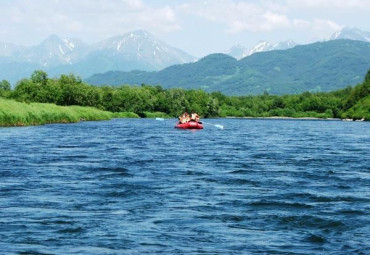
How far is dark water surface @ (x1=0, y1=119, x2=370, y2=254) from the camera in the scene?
17.8 meters

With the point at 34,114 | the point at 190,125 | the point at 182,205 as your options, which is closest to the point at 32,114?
the point at 34,114

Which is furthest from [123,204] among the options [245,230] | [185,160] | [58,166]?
[185,160]

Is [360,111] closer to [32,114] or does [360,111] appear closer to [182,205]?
[32,114]

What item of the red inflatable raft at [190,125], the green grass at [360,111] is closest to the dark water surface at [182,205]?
the red inflatable raft at [190,125]

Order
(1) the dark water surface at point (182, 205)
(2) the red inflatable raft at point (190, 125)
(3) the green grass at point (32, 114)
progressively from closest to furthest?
(1) the dark water surface at point (182, 205) → (3) the green grass at point (32, 114) → (2) the red inflatable raft at point (190, 125)

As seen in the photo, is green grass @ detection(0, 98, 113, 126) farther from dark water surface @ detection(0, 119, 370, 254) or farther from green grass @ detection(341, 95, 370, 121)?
green grass @ detection(341, 95, 370, 121)

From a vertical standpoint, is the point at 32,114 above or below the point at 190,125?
above

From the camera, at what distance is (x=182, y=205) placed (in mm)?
23625

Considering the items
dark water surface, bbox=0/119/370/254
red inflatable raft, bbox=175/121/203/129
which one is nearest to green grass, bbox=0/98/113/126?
red inflatable raft, bbox=175/121/203/129

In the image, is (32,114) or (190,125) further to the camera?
(190,125)

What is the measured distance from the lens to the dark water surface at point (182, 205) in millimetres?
17766

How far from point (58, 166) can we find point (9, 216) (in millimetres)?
16390

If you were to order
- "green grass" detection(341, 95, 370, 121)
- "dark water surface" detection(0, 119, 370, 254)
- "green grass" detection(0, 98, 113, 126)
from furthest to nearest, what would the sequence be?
"green grass" detection(341, 95, 370, 121)
"green grass" detection(0, 98, 113, 126)
"dark water surface" detection(0, 119, 370, 254)

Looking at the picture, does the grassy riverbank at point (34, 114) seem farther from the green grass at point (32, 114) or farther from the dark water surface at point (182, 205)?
the dark water surface at point (182, 205)
